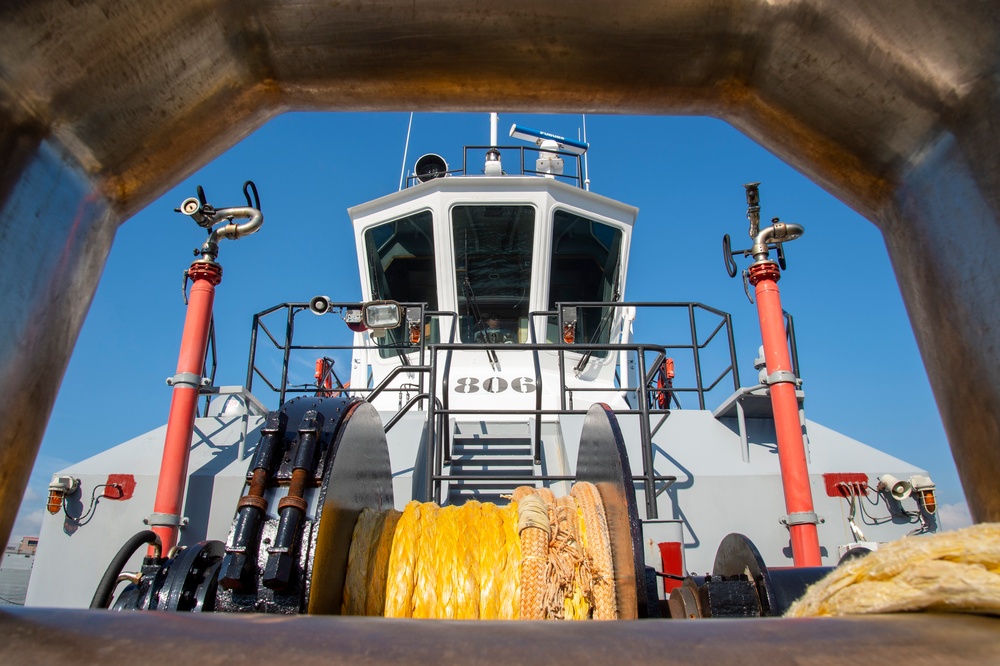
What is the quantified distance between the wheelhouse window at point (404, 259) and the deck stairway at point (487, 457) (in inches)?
103

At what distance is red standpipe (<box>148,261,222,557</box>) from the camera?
4.77 m

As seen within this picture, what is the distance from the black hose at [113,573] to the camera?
7.30ft

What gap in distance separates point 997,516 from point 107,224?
1.23 metres

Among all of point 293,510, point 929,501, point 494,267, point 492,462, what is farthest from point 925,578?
point 494,267

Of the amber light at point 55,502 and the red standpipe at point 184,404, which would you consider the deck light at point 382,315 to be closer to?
the red standpipe at point 184,404

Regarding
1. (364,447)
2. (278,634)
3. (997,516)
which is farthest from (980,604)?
(364,447)

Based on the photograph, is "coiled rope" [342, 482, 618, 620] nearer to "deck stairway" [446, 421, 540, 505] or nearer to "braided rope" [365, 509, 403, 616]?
"braided rope" [365, 509, 403, 616]

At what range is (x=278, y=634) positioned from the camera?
632mm

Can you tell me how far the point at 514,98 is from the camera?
1.05m

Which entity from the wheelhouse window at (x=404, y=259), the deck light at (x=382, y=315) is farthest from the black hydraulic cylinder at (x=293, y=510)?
the wheelhouse window at (x=404, y=259)

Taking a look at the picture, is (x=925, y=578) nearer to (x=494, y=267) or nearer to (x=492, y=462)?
(x=492, y=462)

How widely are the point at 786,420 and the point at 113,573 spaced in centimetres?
440

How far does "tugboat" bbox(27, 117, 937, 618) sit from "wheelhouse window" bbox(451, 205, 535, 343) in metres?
0.03

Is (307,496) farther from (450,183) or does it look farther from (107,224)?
(450,183)
